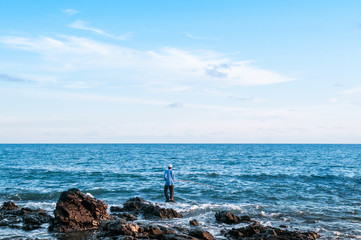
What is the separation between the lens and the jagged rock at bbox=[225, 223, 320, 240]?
13345mm

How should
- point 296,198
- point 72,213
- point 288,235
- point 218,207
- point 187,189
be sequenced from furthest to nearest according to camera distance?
1. point 187,189
2. point 296,198
3. point 218,207
4. point 72,213
5. point 288,235

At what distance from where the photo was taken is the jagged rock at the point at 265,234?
43.8ft

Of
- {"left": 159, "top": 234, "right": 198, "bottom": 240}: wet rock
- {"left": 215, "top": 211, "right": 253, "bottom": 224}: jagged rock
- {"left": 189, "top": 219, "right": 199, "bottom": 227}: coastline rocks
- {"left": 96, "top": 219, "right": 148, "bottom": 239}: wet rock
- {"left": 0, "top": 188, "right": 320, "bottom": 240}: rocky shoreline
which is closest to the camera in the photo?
{"left": 159, "top": 234, "right": 198, "bottom": 240}: wet rock

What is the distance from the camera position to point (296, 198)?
24125 millimetres

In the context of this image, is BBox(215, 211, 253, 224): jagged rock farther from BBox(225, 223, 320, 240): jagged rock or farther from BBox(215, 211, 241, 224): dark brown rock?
BBox(225, 223, 320, 240): jagged rock

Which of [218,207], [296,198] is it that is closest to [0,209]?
[218,207]

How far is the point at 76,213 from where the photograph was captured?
15.7 m

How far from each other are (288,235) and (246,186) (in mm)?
16471

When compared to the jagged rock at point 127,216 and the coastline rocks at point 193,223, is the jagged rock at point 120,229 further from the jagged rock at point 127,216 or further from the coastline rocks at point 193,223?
the coastline rocks at point 193,223

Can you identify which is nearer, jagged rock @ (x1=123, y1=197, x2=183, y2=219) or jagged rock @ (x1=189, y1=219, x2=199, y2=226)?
jagged rock @ (x1=189, y1=219, x2=199, y2=226)

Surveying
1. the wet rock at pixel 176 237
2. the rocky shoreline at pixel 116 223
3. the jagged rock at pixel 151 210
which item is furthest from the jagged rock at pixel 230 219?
the wet rock at pixel 176 237

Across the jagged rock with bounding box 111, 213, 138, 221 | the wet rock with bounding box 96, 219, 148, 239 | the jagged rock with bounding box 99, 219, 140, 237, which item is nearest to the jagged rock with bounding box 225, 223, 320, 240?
the wet rock with bounding box 96, 219, 148, 239

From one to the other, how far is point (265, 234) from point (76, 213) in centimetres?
908

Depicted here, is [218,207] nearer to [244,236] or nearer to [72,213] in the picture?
[244,236]
